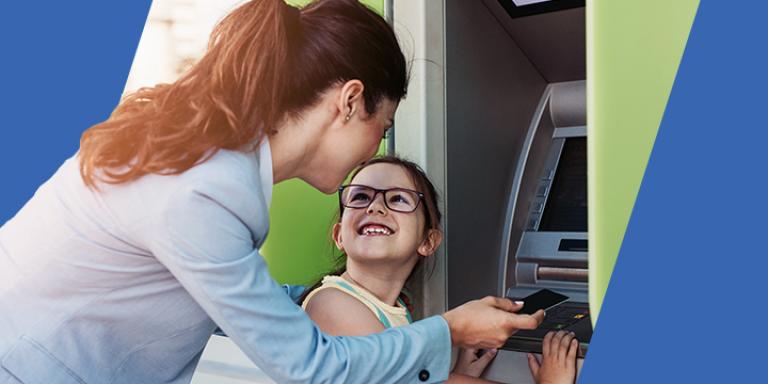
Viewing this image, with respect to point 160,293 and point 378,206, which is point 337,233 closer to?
point 378,206

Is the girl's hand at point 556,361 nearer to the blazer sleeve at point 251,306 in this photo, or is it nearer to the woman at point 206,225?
the woman at point 206,225

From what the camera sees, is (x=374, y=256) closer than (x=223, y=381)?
Yes

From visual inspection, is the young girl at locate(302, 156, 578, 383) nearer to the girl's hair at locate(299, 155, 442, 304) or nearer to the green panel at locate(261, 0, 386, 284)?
the girl's hair at locate(299, 155, 442, 304)

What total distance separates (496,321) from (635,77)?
0.50m

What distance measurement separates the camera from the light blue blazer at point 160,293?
1.03 meters

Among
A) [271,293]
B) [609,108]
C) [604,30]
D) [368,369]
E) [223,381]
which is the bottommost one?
[223,381]

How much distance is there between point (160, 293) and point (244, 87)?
1.10 ft

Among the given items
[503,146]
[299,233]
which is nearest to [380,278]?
[299,233]

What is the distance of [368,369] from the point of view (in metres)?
1.12

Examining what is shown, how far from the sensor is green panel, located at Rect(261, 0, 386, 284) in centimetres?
188

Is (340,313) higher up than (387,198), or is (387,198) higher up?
(387,198)

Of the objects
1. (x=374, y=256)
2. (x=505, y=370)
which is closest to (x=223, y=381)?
(x=374, y=256)

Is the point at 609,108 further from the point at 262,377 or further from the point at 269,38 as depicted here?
the point at 262,377

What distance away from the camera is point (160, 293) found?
1.14m
